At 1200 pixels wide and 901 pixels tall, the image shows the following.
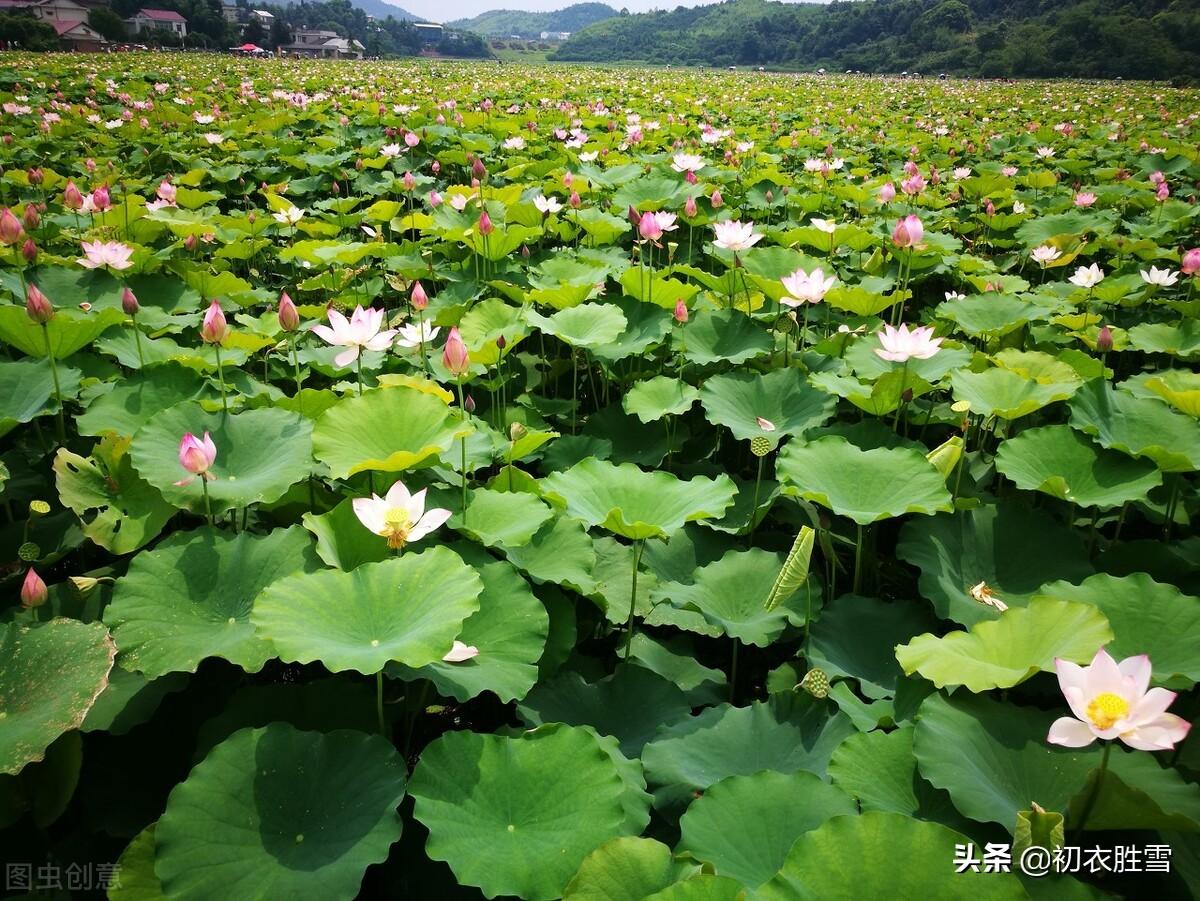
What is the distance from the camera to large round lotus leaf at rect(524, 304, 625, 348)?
7.38ft

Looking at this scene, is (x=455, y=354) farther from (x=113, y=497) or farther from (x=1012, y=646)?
(x=1012, y=646)

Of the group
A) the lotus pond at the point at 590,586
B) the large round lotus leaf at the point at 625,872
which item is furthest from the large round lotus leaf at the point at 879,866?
the large round lotus leaf at the point at 625,872

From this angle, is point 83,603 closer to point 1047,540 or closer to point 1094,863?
point 1094,863

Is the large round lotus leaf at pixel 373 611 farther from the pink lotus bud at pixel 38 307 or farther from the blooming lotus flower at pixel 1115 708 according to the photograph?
the pink lotus bud at pixel 38 307

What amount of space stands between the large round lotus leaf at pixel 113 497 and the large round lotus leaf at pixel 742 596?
1.07 metres

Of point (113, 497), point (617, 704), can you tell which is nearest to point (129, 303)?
point (113, 497)

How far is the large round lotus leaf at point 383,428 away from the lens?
61.4 inches

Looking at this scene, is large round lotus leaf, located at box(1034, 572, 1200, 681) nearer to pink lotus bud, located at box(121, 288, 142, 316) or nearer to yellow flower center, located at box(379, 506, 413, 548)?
yellow flower center, located at box(379, 506, 413, 548)

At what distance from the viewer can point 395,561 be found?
1254mm

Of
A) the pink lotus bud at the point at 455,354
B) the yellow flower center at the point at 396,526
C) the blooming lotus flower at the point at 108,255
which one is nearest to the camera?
the yellow flower center at the point at 396,526

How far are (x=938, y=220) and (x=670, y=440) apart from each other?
312cm

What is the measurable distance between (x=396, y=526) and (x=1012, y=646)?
105 centimetres

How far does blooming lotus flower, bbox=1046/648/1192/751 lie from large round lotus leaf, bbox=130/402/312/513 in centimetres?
136

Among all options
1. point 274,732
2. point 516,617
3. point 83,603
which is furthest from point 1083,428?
point 83,603
